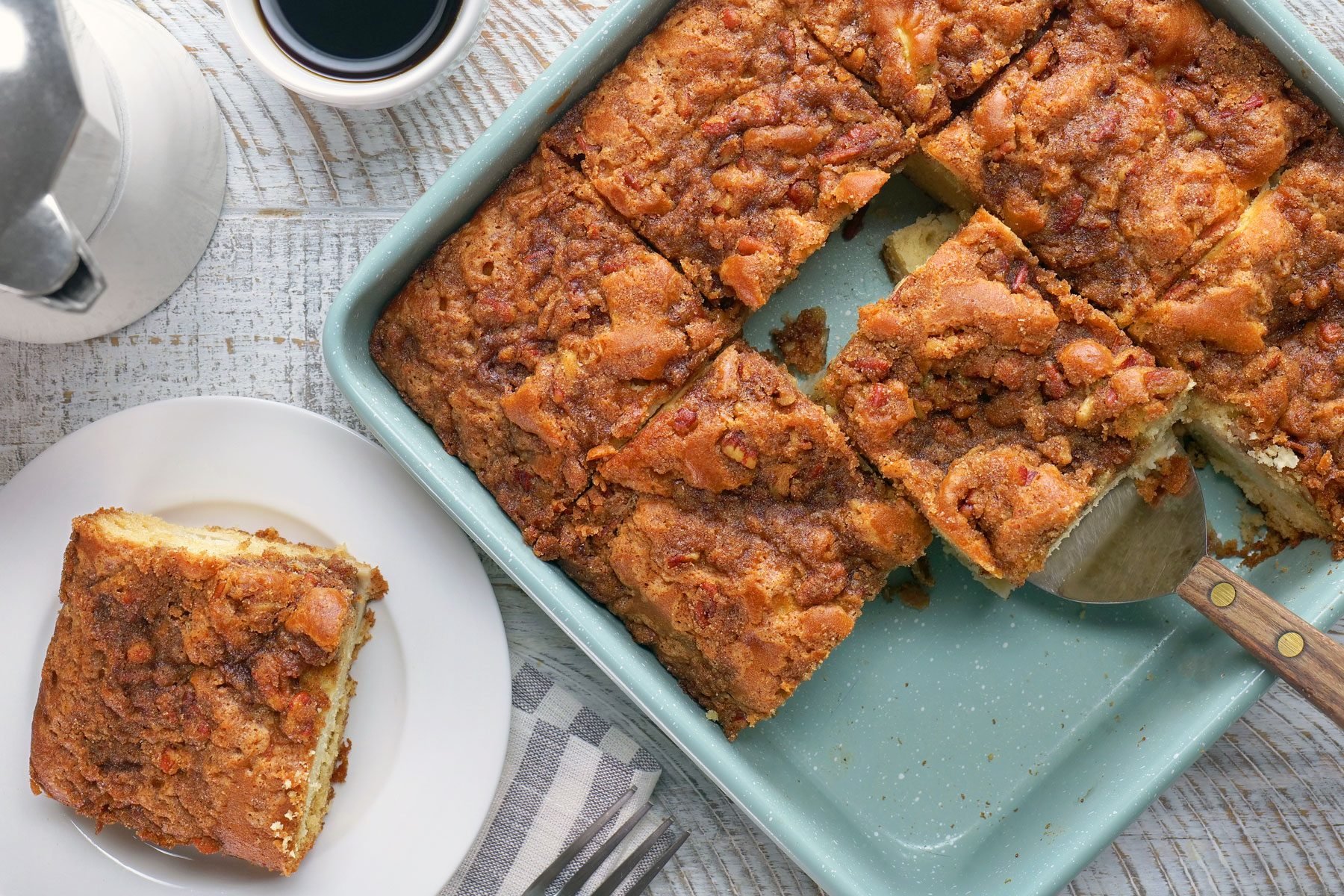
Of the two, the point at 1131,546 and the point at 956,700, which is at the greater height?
the point at 1131,546

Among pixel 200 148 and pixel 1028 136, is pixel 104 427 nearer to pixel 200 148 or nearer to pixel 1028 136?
pixel 200 148

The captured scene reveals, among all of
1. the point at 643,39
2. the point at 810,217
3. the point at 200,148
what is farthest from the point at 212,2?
the point at 810,217

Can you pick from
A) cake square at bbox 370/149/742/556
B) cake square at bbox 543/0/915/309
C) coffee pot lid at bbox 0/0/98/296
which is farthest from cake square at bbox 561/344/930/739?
coffee pot lid at bbox 0/0/98/296

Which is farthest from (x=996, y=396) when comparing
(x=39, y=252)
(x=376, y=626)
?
(x=39, y=252)

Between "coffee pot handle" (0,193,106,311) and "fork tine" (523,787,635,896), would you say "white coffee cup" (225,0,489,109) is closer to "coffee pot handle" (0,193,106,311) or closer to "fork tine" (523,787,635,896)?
"coffee pot handle" (0,193,106,311)

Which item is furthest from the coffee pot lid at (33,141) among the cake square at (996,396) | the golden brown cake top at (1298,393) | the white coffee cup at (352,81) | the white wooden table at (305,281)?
the golden brown cake top at (1298,393)

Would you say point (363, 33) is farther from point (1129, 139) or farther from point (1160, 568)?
point (1160, 568)
